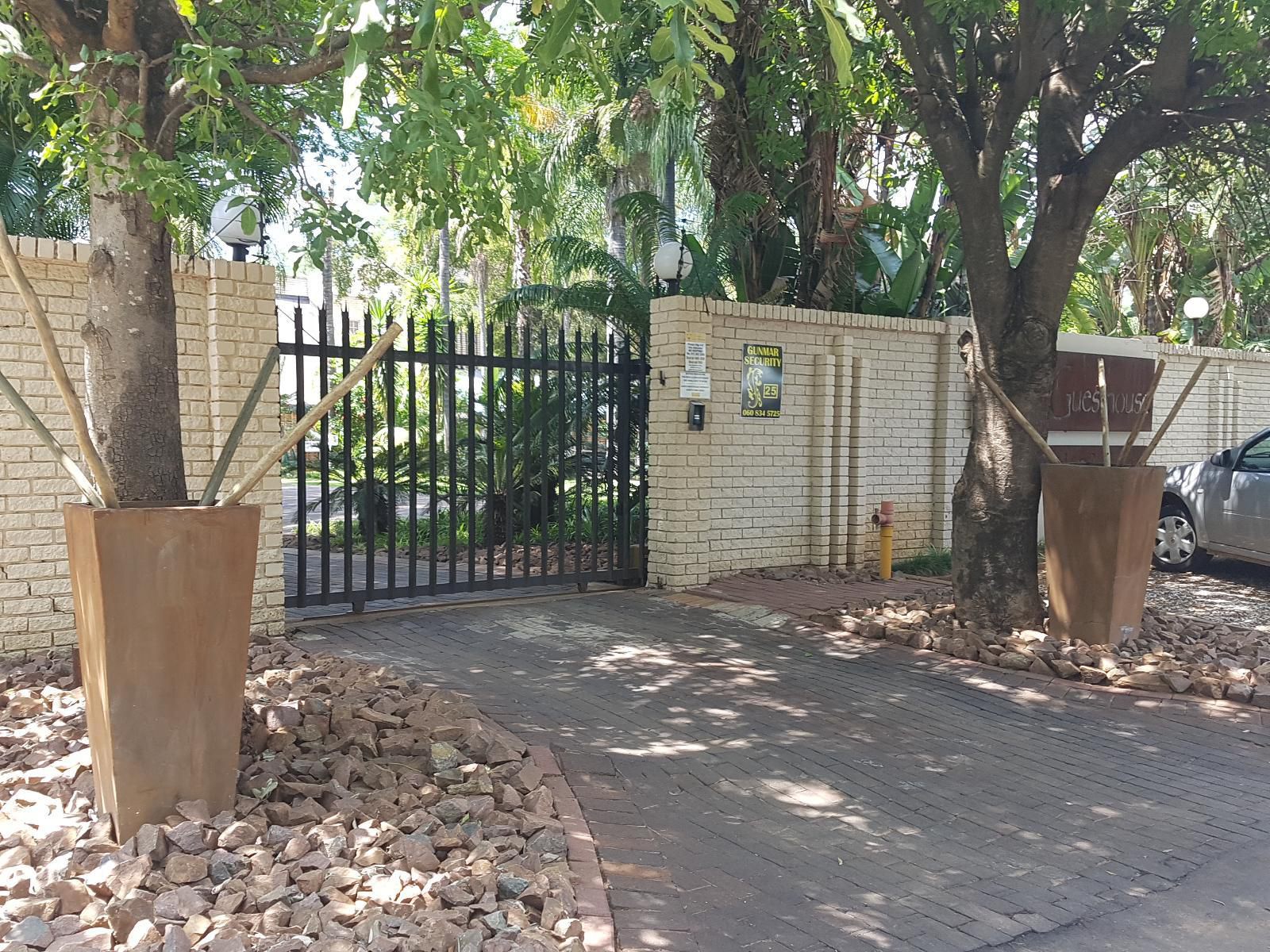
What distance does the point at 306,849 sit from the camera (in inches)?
132

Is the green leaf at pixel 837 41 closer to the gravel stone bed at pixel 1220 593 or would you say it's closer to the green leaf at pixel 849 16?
the green leaf at pixel 849 16

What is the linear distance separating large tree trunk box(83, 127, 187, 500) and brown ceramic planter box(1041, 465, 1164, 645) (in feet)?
18.8

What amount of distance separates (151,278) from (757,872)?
324cm

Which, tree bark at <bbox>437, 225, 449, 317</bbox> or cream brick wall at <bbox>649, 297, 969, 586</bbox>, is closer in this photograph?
cream brick wall at <bbox>649, 297, 969, 586</bbox>

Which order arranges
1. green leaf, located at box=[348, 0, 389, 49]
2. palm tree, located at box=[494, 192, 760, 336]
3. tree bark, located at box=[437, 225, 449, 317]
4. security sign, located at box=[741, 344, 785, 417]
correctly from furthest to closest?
tree bark, located at box=[437, 225, 449, 317], palm tree, located at box=[494, 192, 760, 336], security sign, located at box=[741, 344, 785, 417], green leaf, located at box=[348, 0, 389, 49]

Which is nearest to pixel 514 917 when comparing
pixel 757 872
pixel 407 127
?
pixel 757 872

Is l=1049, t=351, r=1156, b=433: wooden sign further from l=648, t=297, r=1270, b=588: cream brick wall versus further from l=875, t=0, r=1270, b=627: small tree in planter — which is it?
l=875, t=0, r=1270, b=627: small tree in planter

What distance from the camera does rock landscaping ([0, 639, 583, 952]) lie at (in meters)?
2.92

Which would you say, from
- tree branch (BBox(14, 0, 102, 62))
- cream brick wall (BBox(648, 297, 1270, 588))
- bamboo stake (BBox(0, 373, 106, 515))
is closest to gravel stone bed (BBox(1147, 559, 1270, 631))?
cream brick wall (BBox(648, 297, 1270, 588))

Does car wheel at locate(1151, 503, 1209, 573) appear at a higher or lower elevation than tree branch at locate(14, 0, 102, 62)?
lower

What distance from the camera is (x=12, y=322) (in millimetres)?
5754

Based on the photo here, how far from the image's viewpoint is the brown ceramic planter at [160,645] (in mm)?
3273

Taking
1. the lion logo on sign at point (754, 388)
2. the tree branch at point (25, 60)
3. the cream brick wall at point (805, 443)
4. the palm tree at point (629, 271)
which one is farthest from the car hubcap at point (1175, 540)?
the tree branch at point (25, 60)

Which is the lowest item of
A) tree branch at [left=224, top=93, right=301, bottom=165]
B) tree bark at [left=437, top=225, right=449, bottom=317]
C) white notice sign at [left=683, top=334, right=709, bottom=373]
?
white notice sign at [left=683, top=334, right=709, bottom=373]
